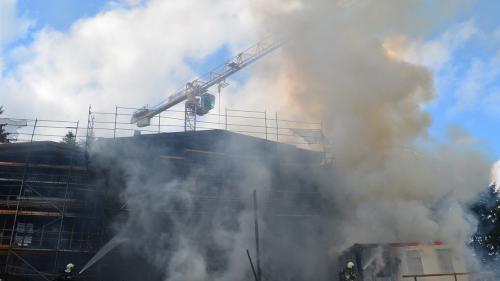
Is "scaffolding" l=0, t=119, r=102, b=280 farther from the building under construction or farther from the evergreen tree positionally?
the evergreen tree

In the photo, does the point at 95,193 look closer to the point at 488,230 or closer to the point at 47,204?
the point at 47,204

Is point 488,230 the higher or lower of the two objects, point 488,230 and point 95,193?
the lower

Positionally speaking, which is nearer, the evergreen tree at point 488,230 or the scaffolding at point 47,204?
the scaffolding at point 47,204

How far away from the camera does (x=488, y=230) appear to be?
1127 inches

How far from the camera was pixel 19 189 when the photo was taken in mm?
18703

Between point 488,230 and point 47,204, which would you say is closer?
point 47,204

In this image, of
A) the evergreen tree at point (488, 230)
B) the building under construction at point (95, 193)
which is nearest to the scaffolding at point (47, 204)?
the building under construction at point (95, 193)

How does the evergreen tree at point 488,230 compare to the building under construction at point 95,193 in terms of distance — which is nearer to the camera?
the building under construction at point 95,193

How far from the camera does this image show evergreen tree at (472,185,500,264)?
28000 mm

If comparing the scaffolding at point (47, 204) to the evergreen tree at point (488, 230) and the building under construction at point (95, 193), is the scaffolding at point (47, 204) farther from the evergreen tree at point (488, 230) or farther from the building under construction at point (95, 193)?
the evergreen tree at point (488, 230)

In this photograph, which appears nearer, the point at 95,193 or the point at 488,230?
the point at 95,193

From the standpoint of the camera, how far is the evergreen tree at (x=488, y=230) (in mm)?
28000

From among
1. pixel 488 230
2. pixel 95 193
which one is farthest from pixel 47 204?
pixel 488 230

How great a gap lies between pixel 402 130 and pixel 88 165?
1481 centimetres
